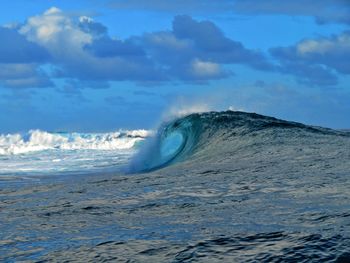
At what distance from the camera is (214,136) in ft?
56.5

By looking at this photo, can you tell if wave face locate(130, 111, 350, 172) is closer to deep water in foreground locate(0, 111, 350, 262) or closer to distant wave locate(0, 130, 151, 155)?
deep water in foreground locate(0, 111, 350, 262)

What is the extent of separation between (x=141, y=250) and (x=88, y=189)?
4623mm

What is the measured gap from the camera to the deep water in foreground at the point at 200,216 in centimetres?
382

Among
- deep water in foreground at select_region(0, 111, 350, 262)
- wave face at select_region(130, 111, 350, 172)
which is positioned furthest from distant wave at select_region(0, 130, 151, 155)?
deep water in foreground at select_region(0, 111, 350, 262)

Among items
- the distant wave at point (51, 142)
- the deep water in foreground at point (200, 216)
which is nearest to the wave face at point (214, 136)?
the deep water in foreground at point (200, 216)

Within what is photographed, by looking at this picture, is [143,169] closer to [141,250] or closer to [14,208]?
[14,208]

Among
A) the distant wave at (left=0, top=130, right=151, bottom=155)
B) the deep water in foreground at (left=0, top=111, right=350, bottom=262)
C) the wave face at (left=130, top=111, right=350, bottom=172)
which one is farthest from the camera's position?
the distant wave at (left=0, top=130, right=151, bottom=155)

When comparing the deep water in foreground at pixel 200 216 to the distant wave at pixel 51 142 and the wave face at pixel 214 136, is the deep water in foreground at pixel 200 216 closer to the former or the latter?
the wave face at pixel 214 136

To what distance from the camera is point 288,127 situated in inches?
679

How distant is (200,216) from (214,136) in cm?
1210

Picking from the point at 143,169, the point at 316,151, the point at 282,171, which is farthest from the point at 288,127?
the point at 282,171

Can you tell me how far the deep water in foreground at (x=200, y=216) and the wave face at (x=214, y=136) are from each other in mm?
3220

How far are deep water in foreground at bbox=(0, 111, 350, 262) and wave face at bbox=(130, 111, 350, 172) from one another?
10.6 feet

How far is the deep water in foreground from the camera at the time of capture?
382 cm
